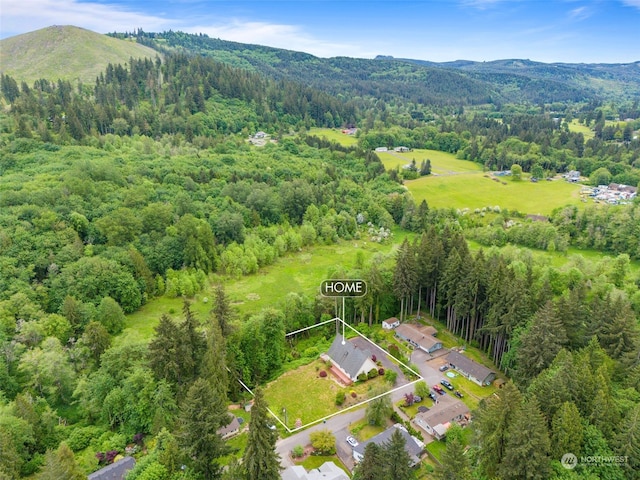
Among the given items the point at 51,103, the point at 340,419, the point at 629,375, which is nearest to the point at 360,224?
the point at 340,419

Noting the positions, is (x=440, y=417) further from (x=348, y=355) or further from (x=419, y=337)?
(x=419, y=337)

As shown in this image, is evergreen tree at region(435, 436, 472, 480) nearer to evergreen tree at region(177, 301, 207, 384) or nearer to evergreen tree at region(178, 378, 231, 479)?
evergreen tree at region(178, 378, 231, 479)

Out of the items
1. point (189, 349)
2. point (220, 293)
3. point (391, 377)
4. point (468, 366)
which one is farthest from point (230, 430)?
point (468, 366)

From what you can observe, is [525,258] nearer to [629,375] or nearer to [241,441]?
[629,375]

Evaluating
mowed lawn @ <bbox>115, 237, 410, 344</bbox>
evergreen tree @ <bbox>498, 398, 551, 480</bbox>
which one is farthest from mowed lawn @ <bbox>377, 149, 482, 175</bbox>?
evergreen tree @ <bbox>498, 398, 551, 480</bbox>

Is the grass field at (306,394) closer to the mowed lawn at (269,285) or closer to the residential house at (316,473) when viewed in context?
the residential house at (316,473)

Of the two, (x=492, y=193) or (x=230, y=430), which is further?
→ (x=492, y=193)

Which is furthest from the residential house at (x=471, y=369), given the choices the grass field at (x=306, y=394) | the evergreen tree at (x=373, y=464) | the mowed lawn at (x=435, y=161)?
the mowed lawn at (x=435, y=161)
